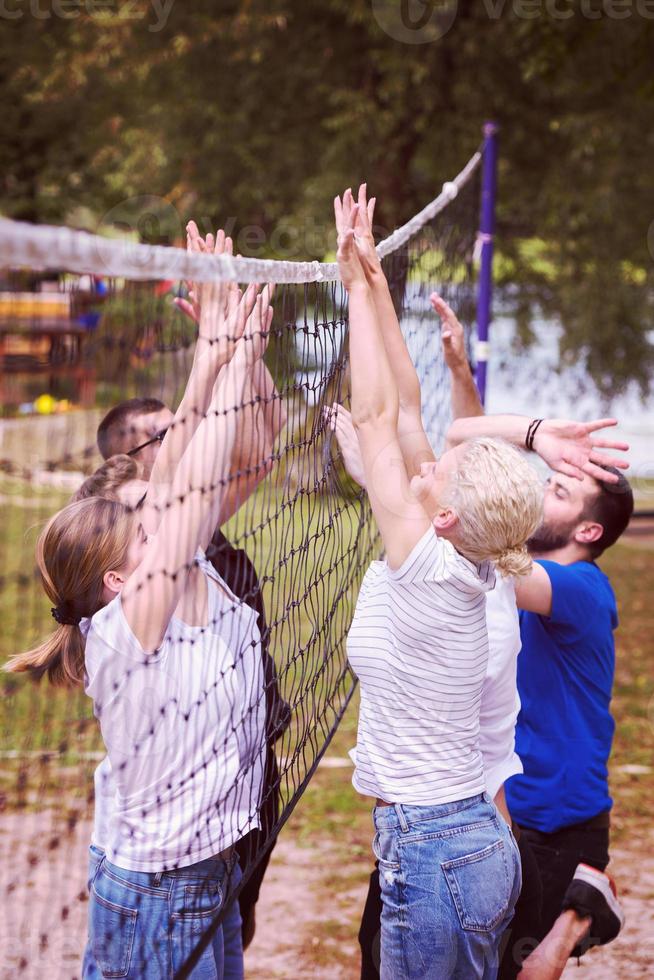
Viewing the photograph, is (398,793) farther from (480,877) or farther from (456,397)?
(456,397)

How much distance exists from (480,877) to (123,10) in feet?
30.9

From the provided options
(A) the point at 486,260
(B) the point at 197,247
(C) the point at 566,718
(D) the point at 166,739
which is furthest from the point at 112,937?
(A) the point at 486,260

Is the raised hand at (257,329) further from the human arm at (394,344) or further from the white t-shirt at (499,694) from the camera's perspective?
the white t-shirt at (499,694)

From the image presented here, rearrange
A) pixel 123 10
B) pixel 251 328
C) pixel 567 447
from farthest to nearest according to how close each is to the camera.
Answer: pixel 123 10 < pixel 567 447 < pixel 251 328

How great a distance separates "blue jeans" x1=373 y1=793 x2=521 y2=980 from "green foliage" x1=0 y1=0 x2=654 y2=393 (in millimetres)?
7320

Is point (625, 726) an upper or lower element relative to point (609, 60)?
lower

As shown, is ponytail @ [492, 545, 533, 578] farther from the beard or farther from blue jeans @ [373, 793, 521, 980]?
the beard

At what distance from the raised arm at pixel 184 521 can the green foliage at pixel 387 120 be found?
23.2 feet

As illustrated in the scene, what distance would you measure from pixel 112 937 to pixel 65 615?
0.66 metres

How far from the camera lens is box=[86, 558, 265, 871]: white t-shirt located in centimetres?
228

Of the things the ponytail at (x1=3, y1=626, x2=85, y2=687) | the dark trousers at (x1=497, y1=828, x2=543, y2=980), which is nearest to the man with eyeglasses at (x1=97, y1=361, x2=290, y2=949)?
the ponytail at (x1=3, y1=626, x2=85, y2=687)

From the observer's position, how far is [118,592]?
2.36 meters

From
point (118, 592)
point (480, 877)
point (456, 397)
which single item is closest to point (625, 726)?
point (456, 397)

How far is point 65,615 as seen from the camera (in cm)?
243
